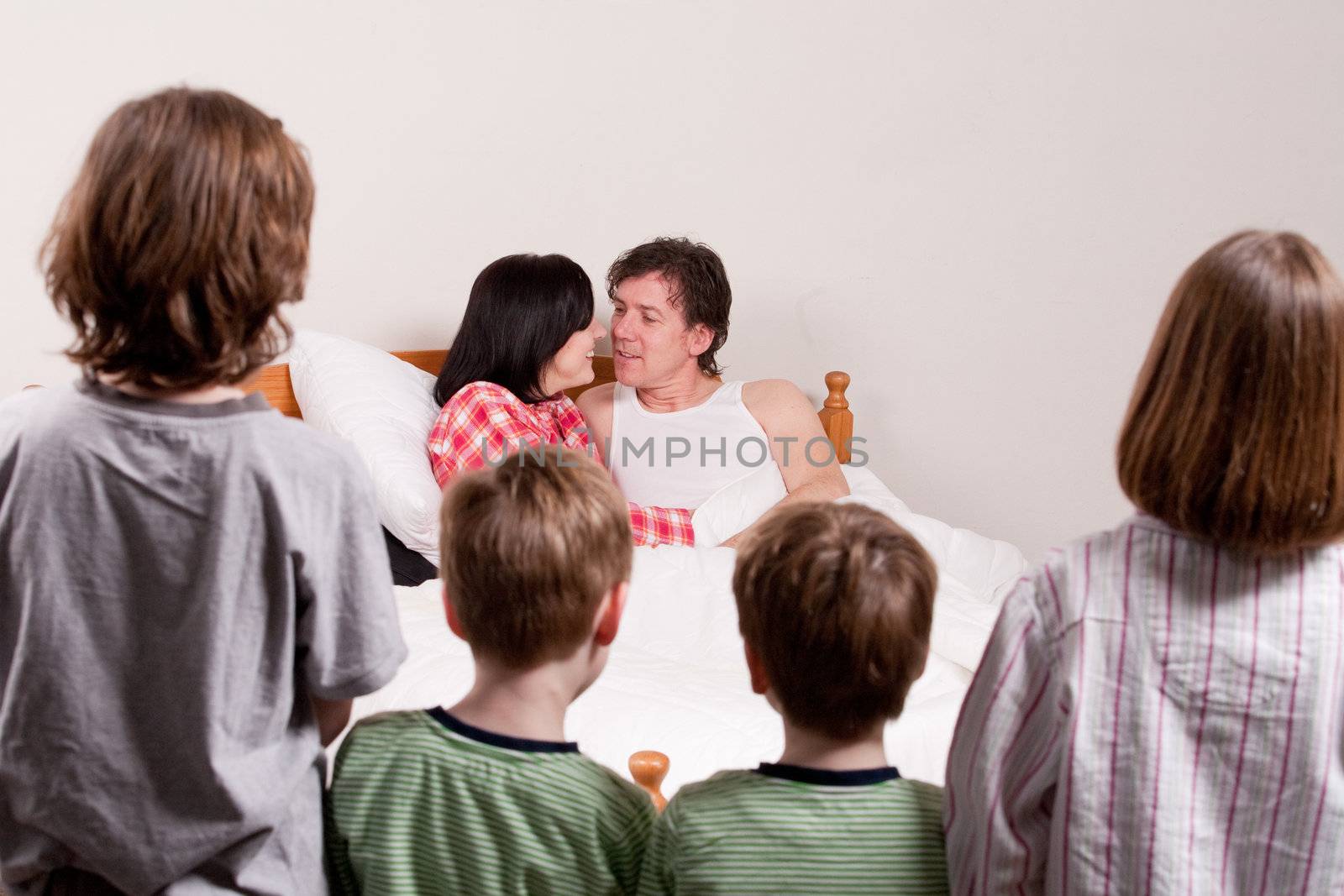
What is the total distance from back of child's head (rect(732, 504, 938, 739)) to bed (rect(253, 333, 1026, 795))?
0.39 m

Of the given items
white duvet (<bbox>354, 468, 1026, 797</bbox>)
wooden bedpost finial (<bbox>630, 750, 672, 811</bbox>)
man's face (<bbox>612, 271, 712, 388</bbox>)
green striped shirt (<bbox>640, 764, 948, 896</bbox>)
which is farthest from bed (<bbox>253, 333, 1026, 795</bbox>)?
man's face (<bbox>612, 271, 712, 388</bbox>)

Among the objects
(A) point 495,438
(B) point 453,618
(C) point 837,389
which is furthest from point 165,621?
(C) point 837,389

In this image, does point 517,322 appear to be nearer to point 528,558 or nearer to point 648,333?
point 648,333

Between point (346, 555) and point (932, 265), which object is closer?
point (346, 555)

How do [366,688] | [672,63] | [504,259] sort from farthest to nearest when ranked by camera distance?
[672,63] → [504,259] → [366,688]

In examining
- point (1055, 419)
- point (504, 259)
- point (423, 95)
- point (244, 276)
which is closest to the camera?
point (244, 276)

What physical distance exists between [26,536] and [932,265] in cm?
213

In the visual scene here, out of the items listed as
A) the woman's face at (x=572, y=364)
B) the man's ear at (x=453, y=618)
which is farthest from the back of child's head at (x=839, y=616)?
the woman's face at (x=572, y=364)

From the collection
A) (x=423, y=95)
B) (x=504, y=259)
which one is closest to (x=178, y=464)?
(x=504, y=259)

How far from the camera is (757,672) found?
3.27ft

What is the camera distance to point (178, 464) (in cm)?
84

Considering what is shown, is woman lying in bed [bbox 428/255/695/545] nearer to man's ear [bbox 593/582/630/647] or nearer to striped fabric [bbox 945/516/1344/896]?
man's ear [bbox 593/582/630/647]

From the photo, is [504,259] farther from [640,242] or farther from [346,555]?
[346,555]

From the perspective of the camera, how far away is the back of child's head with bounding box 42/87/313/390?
2.67ft
